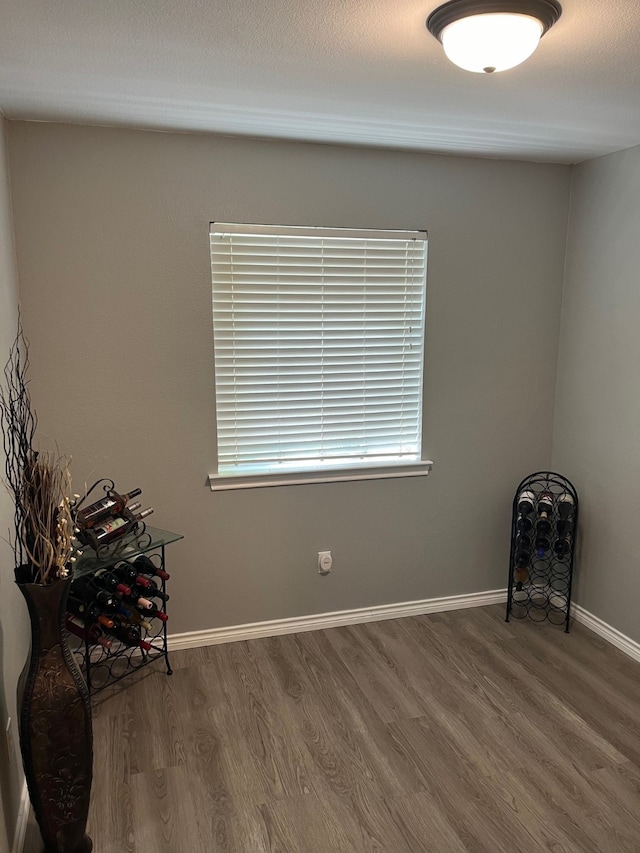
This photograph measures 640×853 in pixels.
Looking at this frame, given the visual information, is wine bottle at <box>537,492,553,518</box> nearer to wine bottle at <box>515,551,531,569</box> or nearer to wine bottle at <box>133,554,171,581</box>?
wine bottle at <box>515,551,531,569</box>

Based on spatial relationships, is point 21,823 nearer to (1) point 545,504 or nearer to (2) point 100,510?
(2) point 100,510

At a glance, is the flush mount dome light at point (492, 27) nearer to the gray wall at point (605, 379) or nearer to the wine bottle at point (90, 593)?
the gray wall at point (605, 379)

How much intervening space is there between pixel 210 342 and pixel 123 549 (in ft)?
3.44

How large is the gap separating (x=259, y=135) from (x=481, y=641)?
2.76m

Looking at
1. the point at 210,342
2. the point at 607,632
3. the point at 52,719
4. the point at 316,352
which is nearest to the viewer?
the point at 52,719

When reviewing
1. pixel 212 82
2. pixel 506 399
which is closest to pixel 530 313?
pixel 506 399

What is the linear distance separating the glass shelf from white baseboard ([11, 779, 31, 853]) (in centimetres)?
75

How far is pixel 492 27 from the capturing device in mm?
1674

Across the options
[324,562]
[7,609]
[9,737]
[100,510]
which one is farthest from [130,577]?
[324,562]

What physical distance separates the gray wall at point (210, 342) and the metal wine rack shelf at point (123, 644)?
141mm

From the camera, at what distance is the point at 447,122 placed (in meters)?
2.65

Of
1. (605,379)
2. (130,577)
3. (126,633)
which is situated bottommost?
(126,633)

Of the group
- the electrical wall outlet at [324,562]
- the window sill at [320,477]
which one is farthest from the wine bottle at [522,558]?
the electrical wall outlet at [324,562]

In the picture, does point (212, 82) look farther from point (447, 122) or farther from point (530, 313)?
point (530, 313)
